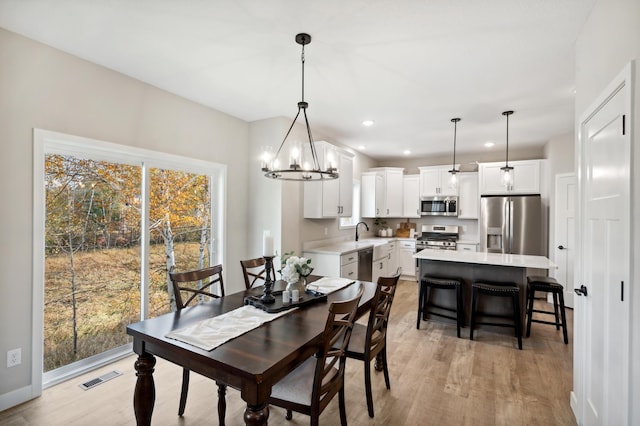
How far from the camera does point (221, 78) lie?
9.91 ft

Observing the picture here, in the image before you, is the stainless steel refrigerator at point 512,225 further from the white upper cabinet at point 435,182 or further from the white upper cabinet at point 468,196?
the white upper cabinet at point 435,182

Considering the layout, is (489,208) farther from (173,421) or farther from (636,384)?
(173,421)

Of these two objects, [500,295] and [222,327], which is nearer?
[222,327]

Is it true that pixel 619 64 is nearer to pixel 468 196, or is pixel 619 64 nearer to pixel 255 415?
pixel 255 415

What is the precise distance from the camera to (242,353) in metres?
1.51

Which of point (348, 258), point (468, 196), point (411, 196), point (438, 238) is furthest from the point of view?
point (411, 196)

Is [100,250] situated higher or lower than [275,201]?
lower

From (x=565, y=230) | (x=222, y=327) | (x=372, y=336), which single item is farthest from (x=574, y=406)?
(x=565, y=230)

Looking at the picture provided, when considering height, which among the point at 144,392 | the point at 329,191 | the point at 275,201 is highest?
the point at 329,191

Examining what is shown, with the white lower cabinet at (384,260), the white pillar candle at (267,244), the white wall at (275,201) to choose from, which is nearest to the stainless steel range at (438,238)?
the white lower cabinet at (384,260)

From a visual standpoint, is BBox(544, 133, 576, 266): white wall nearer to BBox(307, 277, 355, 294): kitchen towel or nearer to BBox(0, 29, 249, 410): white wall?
BBox(307, 277, 355, 294): kitchen towel

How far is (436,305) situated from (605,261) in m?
2.49

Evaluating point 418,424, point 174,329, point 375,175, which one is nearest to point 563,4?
point 418,424

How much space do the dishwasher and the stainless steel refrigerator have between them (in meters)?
2.04
